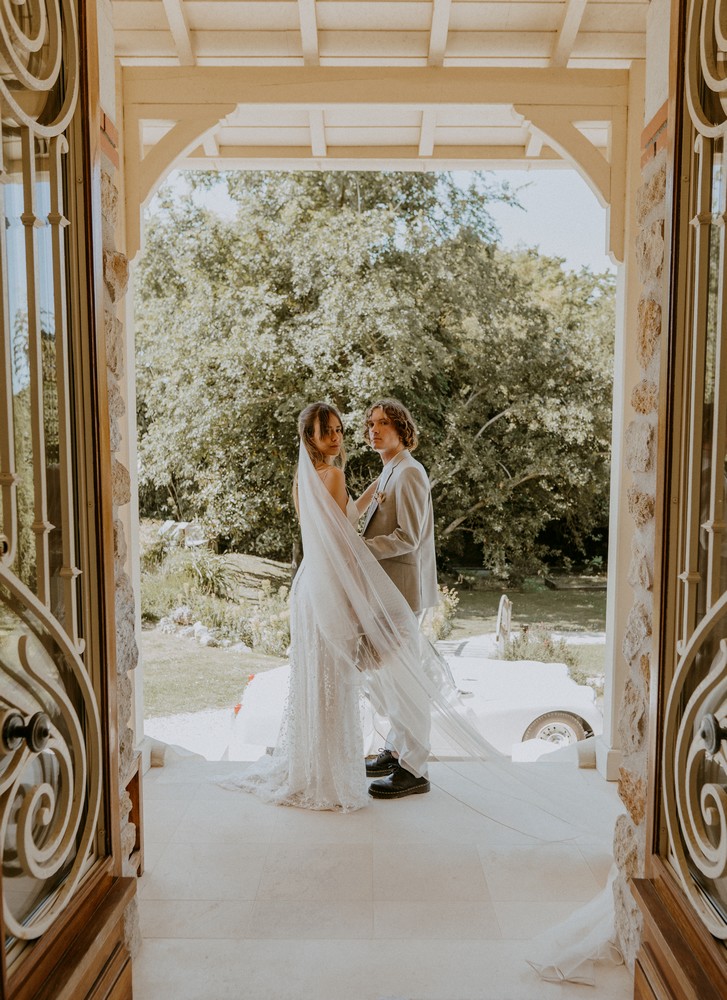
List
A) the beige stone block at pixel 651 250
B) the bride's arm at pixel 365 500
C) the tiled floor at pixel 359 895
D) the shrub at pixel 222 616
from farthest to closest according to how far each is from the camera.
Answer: the shrub at pixel 222 616 → the bride's arm at pixel 365 500 → the tiled floor at pixel 359 895 → the beige stone block at pixel 651 250

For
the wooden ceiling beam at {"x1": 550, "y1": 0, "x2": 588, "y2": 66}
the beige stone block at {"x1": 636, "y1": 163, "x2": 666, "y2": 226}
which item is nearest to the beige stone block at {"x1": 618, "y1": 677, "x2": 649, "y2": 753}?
the beige stone block at {"x1": 636, "y1": 163, "x2": 666, "y2": 226}

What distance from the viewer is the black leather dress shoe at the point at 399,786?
3.48 m

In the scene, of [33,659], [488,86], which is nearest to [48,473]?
[33,659]

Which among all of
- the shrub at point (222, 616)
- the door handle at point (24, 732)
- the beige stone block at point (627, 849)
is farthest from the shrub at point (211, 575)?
the door handle at point (24, 732)

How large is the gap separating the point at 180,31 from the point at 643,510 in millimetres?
2614

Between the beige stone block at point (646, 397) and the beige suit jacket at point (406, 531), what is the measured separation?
140cm

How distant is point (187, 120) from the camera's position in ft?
11.5

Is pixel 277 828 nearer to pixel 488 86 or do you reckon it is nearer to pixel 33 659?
pixel 33 659

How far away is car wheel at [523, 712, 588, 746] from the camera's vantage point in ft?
15.4

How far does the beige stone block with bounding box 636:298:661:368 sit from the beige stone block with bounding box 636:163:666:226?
0.22 meters

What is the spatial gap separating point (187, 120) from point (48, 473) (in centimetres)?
240

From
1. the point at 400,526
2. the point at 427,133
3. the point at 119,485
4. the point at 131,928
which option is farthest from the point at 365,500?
the point at 131,928

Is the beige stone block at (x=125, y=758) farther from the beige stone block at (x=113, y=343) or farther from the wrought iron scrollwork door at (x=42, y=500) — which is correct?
the beige stone block at (x=113, y=343)

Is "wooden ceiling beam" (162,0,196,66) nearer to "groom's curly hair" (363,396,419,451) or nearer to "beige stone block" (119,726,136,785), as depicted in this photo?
"groom's curly hair" (363,396,419,451)
